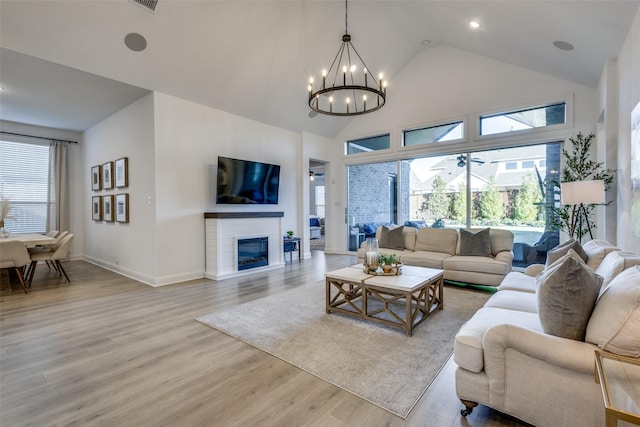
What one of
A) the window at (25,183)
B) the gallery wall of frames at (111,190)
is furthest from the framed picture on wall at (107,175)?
the window at (25,183)

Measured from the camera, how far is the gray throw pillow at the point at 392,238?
554 centimetres

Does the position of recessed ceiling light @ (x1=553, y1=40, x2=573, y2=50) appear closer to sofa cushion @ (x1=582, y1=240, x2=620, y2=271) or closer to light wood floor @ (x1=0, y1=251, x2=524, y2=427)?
sofa cushion @ (x1=582, y1=240, x2=620, y2=271)

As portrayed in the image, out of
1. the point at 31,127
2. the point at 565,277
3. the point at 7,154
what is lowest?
the point at 565,277

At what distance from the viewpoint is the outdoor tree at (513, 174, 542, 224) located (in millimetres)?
5348

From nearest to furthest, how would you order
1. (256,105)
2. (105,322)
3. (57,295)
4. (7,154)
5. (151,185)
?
(105,322) → (57,295) → (151,185) → (256,105) → (7,154)

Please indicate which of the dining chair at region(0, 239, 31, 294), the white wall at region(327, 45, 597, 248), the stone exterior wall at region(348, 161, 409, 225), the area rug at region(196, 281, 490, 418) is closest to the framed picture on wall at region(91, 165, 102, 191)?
the dining chair at region(0, 239, 31, 294)

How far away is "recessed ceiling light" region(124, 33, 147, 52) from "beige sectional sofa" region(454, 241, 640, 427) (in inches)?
195

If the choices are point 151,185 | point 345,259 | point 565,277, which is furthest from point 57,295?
point 565,277

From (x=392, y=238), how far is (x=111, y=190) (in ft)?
19.0

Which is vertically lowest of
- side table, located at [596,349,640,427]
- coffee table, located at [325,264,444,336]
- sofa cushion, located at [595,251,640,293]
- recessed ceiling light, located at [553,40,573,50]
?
Result: coffee table, located at [325,264,444,336]

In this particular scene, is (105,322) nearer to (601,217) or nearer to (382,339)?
(382,339)

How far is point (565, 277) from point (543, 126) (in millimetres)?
4947

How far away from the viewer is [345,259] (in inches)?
281

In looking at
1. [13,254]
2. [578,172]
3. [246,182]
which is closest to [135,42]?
[246,182]
